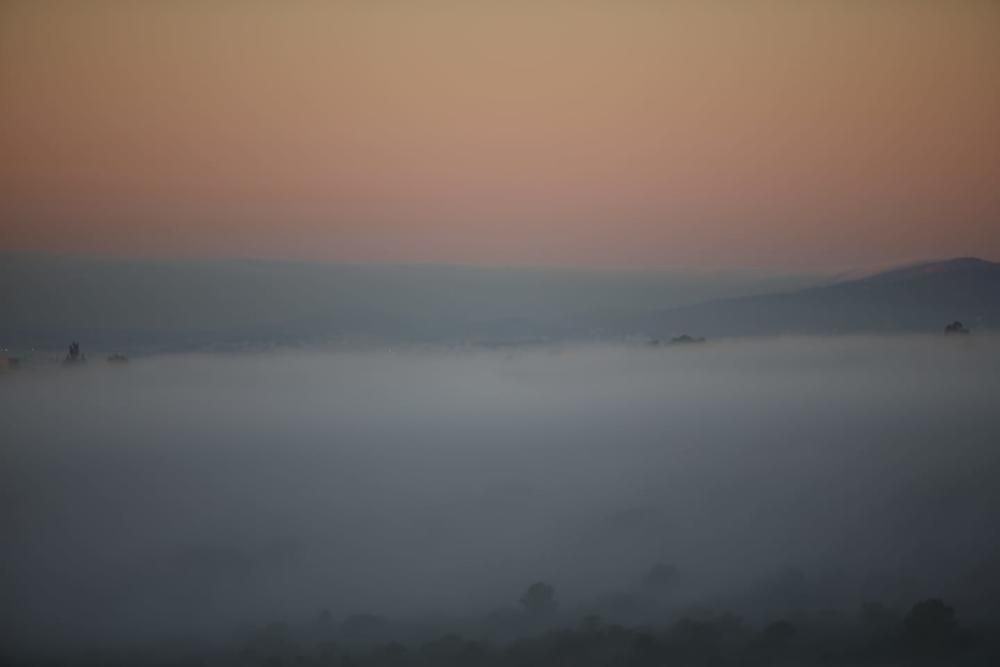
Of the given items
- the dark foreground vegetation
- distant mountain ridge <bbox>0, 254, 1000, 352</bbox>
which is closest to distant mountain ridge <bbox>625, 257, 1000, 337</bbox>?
distant mountain ridge <bbox>0, 254, 1000, 352</bbox>

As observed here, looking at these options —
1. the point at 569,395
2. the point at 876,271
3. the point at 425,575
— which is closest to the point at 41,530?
the point at 425,575

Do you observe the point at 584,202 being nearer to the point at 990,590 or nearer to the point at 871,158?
the point at 871,158

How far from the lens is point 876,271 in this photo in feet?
6.35

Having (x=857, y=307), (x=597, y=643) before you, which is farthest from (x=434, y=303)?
(x=857, y=307)

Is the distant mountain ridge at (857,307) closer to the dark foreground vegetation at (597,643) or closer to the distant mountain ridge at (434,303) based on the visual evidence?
the distant mountain ridge at (434,303)

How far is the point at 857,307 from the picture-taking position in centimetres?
192

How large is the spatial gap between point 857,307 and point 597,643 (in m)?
1.09

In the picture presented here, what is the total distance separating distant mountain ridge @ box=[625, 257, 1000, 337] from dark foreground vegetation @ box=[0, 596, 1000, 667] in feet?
2.38

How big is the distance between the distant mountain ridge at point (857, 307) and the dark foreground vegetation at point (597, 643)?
73cm

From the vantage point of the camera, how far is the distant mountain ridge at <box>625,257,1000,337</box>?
6.29 ft

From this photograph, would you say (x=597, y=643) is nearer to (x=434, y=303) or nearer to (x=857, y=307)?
(x=434, y=303)

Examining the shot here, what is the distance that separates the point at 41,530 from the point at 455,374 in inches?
42.3

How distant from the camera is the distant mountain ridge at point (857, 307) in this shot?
192 centimetres

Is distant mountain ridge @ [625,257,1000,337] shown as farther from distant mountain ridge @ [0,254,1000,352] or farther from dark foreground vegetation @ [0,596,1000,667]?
dark foreground vegetation @ [0,596,1000,667]
